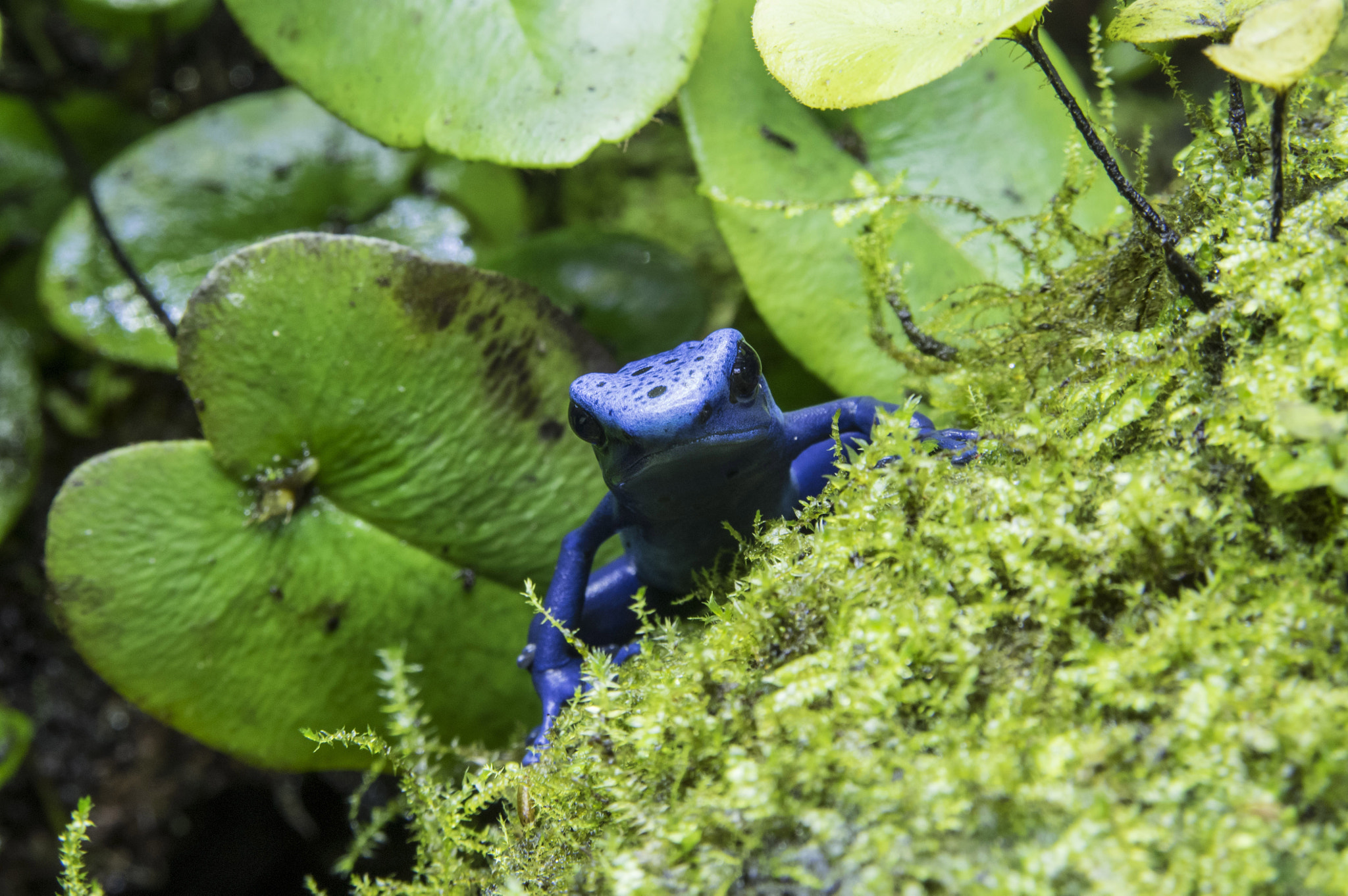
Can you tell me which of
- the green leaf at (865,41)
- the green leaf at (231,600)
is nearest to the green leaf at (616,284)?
the green leaf at (231,600)

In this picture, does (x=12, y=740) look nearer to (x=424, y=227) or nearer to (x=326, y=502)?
(x=326, y=502)

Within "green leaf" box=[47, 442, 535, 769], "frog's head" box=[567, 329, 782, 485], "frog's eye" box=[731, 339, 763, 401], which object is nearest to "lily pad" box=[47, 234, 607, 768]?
"green leaf" box=[47, 442, 535, 769]

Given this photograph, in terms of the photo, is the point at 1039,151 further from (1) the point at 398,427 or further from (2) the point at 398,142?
(1) the point at 398,427

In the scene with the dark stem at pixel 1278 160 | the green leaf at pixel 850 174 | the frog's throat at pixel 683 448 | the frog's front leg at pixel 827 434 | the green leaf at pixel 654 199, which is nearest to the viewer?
the dark stem at pixel 1278 160

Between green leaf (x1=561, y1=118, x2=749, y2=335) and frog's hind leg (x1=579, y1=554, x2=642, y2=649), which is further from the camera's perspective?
green leaf (x1=561, y1=118, x2=749, y2=335)

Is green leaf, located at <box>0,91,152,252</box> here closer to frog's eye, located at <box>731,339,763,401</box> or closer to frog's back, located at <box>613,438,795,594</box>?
frog's back, located at <box>613,438,795,594</box>

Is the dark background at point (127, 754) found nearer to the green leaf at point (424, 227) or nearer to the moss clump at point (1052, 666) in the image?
the green leaf at point (424, 227)

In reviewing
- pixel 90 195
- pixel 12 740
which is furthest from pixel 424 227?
pixel 12 740
